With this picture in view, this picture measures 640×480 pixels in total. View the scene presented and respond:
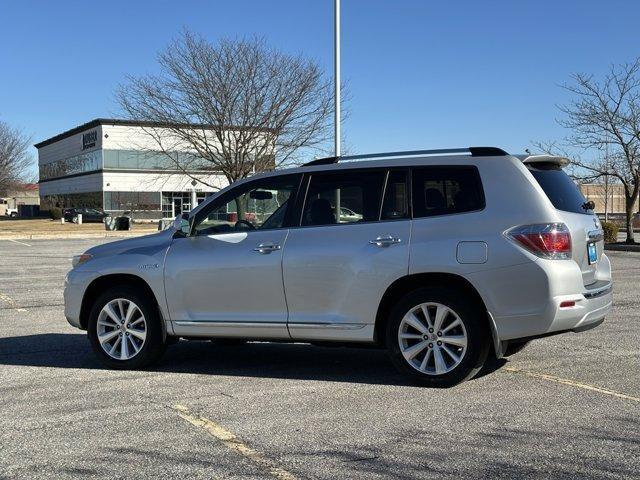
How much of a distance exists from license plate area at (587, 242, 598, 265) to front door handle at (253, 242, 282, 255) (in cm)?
255

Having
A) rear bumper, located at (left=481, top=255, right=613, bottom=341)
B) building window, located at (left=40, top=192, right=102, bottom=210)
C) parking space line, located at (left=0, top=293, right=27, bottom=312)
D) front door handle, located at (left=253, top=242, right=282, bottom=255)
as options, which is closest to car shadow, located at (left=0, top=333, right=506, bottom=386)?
rear bumper, located at (left=481, top=255, right=613, bottom=341)

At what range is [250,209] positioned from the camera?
666 cm

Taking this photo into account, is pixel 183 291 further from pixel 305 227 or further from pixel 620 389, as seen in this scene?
pixel 620 389

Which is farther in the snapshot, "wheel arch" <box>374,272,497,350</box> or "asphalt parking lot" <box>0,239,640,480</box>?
"wheel arch" <box>374,272,497,350</box>

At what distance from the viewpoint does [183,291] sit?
6535 mm

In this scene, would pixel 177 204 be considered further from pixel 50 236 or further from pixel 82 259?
pixel 82 259

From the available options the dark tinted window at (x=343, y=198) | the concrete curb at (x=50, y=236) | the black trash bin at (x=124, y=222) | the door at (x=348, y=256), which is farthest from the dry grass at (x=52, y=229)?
the door at (x=348, y=256)

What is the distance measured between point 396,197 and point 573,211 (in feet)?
4.72

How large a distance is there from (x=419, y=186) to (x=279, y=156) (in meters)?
26.4

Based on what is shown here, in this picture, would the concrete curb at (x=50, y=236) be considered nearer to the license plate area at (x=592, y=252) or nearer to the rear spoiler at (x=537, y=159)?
the rear spoiler at (x=537, y=159)

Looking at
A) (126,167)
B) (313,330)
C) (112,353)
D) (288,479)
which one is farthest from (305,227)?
(126,167)

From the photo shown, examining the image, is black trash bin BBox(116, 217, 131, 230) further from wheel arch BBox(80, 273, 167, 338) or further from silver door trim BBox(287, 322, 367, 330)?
silver door trim BBox(287, 322, 367, 330)

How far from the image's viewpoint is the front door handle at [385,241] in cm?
586

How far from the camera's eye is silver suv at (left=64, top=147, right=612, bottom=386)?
5586 mm
